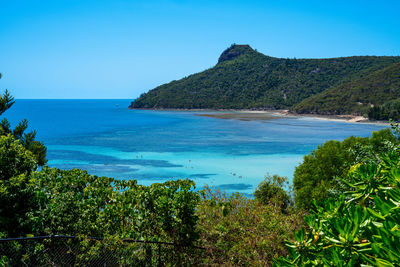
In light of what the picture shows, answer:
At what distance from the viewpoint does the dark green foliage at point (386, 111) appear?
2616 inches

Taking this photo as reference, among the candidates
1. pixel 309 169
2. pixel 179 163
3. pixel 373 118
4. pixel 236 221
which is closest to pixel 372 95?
pixel 373 118

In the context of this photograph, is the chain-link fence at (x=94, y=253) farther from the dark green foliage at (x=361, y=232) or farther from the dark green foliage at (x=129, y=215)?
the dark green foliage at (x=361, y=232)

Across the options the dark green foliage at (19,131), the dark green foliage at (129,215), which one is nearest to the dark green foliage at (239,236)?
the dark green foliage at (129,215)

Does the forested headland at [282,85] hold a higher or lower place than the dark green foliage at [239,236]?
higher

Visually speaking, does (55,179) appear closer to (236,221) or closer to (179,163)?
(236,221)

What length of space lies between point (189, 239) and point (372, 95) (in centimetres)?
9269

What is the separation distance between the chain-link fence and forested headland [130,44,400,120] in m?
89.5

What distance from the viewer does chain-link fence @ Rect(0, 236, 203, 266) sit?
17.2 ft

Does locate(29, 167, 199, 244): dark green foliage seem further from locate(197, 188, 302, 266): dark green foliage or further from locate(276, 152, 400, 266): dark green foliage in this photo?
locate(276, 152, 400, 266): dark green foliage

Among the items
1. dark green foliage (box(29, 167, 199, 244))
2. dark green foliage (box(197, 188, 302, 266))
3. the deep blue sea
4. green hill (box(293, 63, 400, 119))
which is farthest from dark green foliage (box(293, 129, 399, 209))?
green hill (box(293, 63, 400, 119))

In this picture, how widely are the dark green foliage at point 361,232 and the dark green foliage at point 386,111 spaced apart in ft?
249

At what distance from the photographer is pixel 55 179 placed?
28.0 feet

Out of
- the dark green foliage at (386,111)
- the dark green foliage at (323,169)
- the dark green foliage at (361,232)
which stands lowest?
the dark green foliage at (323,169)

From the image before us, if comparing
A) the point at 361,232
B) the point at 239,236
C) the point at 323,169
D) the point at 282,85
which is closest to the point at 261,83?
the point at 282,85
